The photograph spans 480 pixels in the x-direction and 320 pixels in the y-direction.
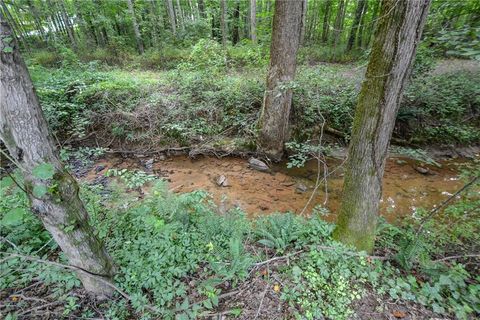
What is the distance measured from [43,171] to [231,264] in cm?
186

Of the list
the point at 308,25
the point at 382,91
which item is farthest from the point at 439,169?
the point at 308,25

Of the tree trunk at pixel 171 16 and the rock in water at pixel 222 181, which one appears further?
the tree trunk at pixel 171 16

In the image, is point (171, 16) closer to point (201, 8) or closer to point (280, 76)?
point (201, 8)

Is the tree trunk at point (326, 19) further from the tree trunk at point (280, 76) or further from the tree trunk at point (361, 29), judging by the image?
the tree trunk at point (280, 76)

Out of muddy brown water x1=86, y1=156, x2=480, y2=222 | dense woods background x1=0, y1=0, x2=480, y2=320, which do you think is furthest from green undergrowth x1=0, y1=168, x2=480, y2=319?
muddy brown water x1=86, y1=156, x2=480, y2=222

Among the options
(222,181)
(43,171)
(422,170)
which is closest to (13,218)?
(43,171)

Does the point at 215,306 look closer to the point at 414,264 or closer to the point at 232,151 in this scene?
the point at 414,264

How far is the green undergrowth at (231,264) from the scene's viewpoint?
7.12ft

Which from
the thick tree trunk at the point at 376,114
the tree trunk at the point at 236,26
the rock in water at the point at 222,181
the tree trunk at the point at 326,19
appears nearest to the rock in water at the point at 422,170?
the thick tree trunk at the point at 376,114

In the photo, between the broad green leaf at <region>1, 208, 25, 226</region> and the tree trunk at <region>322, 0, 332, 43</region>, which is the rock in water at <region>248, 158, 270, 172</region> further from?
the tree trunk at <region>322, 0, 332, 43</region>

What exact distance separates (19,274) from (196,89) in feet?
18.7

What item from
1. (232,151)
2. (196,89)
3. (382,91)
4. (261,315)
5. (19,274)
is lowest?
(232,151)

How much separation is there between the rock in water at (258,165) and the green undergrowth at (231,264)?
8.74 feet

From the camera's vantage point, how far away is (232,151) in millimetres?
6211
